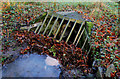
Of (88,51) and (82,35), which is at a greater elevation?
(82,35)

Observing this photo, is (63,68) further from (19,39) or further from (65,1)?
(65,1)

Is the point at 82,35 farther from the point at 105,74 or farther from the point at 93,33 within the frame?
the point at 105,74

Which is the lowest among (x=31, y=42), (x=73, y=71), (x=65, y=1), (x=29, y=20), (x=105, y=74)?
(x=73, y=71)

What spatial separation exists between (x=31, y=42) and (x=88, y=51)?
253cm

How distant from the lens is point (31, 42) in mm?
4812

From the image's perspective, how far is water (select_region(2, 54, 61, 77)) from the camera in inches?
135

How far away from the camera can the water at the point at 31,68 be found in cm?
342

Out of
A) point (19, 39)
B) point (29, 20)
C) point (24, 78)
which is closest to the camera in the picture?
point (24, 78)

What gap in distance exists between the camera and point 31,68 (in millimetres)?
3619

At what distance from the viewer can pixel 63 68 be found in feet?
12.8

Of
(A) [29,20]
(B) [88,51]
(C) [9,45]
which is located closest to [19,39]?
(C) [9,45]

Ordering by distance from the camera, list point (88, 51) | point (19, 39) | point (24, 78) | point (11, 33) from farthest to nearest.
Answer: point (11, 33)
point (19, 39)
point (88, 51)
point (24, 78)

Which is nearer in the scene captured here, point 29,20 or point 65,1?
point 29,20

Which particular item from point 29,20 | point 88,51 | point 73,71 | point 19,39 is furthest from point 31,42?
point 88,51
